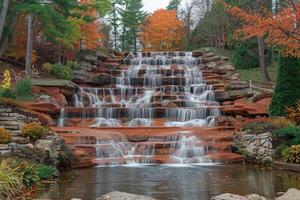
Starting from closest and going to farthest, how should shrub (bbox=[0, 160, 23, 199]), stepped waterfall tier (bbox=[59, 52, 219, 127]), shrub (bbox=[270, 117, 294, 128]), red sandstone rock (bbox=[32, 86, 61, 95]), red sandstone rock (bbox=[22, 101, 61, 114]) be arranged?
shrub (bbox=[0, 160, 23, 199]), shrub (bbox=[270, 117, 294, 128]), red sandstone rock (bbox=[22, 101, 61, 114]), stepped waterfall tier (bbox=[59, 52, 219, 127]), red sandstone rock (bbox=[32, 86, 61, 95])

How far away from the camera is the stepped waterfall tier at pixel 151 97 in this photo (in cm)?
2405

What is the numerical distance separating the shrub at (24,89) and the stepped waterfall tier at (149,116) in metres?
2.39

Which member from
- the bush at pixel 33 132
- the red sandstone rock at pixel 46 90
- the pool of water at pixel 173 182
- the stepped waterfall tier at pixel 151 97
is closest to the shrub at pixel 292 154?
the pool of water at pixel 173 182

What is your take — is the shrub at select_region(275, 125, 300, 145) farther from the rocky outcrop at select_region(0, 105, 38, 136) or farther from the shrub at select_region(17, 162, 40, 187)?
the rocky outcrop at select_region(0, 105, 38, 136)

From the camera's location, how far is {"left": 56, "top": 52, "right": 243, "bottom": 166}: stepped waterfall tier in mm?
17359

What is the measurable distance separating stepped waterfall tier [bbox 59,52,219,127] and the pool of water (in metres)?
8.46

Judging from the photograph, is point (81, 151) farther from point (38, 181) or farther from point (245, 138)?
point (245, 138)

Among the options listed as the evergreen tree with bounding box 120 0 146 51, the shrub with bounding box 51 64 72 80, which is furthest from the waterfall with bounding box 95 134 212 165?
the evergreen tree with bounding box 120 0 146 51

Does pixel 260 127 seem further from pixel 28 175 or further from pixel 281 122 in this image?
pixel 28 175

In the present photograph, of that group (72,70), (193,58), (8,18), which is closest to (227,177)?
(8,18)

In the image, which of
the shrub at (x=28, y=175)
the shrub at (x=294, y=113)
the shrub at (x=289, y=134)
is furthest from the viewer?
the shrub at (x=294, y=113)

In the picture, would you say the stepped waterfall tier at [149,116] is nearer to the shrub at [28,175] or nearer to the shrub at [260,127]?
the shrub at [260,127]

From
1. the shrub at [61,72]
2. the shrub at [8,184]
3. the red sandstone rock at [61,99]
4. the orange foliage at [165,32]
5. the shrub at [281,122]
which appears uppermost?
the orange foliage at [165,32]

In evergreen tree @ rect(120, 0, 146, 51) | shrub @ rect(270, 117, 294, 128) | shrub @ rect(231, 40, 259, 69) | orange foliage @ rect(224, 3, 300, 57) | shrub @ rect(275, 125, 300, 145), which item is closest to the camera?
orange foliage @ rect(224, 3, 300, 57)
